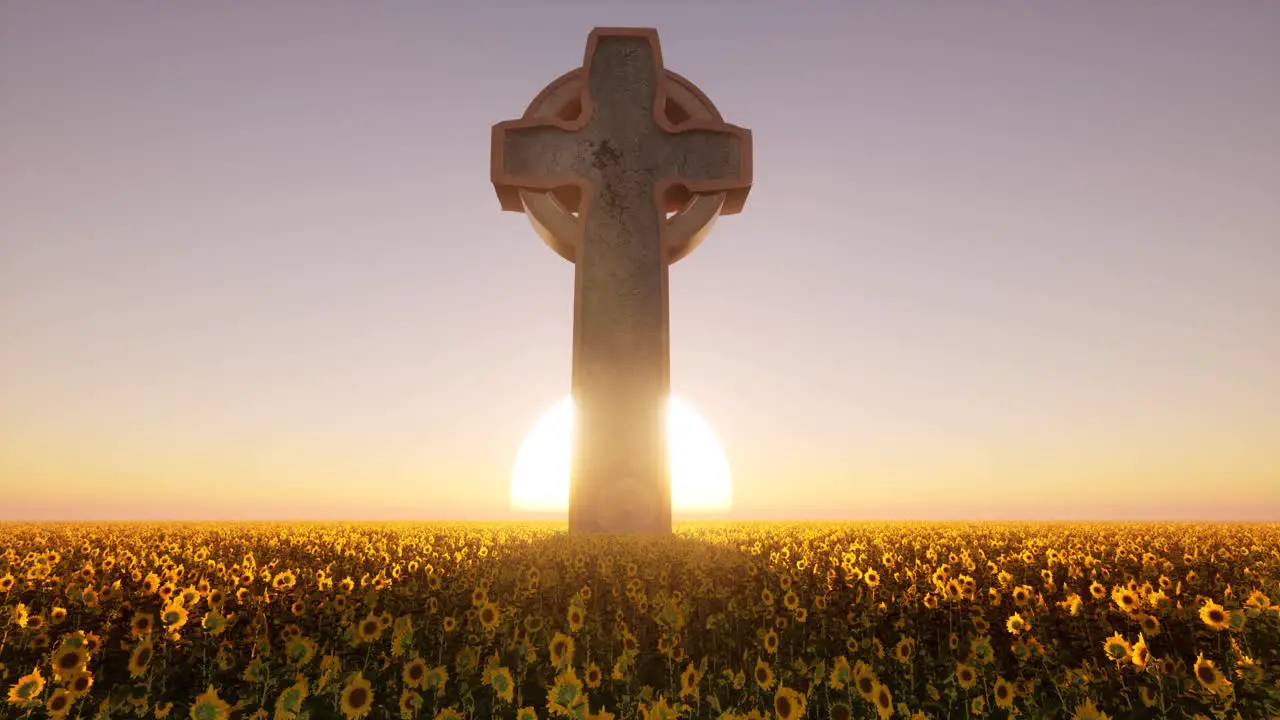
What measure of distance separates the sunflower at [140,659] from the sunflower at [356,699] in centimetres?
167

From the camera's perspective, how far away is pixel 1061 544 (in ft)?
55.1

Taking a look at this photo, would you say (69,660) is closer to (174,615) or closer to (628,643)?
(174,615)

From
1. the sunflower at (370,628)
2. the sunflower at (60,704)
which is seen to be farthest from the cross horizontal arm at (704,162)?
the sunflower at (60,704)

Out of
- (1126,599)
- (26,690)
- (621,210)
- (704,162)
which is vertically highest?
(704,162)

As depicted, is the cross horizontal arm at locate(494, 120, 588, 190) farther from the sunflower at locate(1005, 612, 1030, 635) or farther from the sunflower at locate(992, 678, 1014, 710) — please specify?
the sunflower at locate(992, 678, 1014, 710)

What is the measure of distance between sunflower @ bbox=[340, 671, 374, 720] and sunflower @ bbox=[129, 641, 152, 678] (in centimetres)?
167

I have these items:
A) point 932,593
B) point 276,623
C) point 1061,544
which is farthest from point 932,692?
point 1061,544

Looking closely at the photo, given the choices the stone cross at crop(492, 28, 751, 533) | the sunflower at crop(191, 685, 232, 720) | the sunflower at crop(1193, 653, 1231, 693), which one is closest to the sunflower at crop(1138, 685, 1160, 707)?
the sunflower at crop(1193, 653, 1231, 693)

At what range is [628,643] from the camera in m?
6.47

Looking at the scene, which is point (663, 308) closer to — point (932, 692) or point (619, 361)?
point (619, 361)

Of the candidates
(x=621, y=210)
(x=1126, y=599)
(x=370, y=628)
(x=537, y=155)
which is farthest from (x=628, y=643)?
(x=537, y=155)

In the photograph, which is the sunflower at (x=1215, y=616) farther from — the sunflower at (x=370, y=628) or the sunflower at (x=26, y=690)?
the sunflower at (x=26, y=690)

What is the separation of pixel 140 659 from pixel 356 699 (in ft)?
6.28

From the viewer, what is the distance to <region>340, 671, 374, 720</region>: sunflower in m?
4.88
